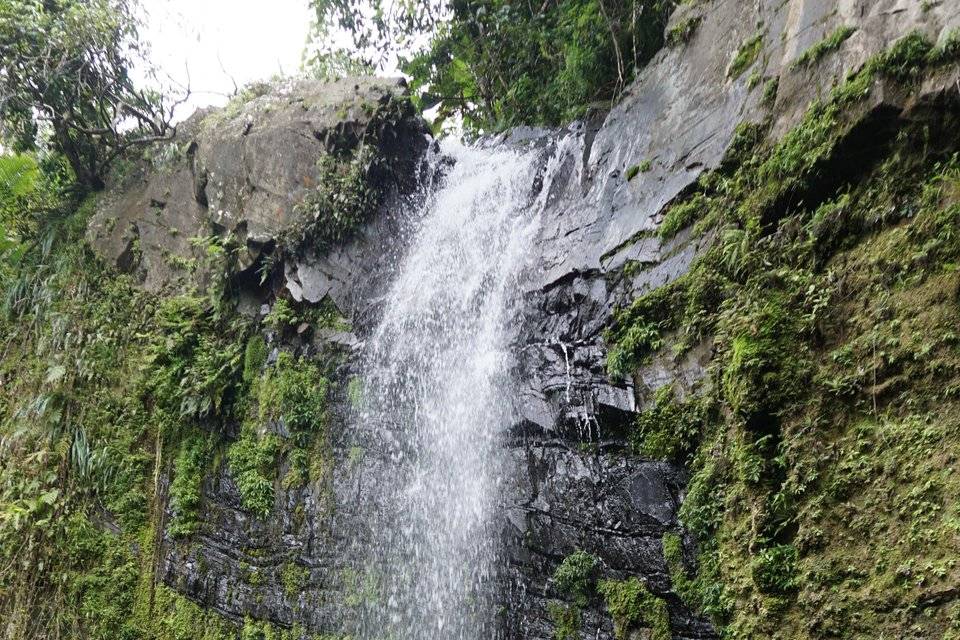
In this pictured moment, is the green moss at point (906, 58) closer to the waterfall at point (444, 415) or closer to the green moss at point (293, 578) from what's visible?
the waterfall at point (444, 415)

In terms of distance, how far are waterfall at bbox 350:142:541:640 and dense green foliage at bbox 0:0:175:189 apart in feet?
18.7

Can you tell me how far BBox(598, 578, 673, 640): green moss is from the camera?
383cm

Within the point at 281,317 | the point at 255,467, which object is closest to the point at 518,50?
the point at 281,317

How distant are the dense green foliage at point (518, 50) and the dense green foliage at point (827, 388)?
3473 mm

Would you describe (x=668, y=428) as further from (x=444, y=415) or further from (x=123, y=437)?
(x=123, y=437)

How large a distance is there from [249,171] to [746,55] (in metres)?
6.56

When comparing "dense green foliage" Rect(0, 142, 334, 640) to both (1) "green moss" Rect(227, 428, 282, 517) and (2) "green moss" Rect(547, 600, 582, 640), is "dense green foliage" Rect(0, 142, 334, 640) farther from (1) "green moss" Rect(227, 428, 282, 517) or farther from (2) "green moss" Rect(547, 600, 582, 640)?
(2) "green moss" Rect(547, 600, 582, 640)

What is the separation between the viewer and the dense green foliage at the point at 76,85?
27.5ft

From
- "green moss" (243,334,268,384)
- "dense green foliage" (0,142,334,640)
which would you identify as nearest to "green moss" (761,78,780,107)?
"dense green foliage" (0,142,334,640)

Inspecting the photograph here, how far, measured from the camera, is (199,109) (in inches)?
386

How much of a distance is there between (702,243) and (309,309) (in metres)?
4.91

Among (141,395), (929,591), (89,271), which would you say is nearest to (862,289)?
(929,591)

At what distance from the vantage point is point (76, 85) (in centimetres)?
895

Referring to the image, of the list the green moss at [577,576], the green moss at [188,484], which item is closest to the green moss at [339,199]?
the green moss at [188,484]
